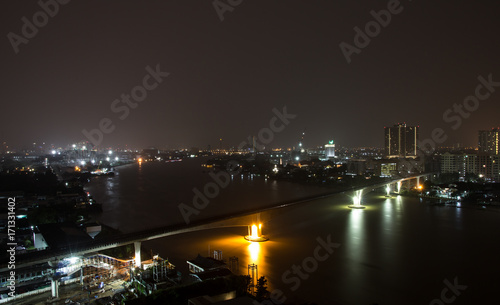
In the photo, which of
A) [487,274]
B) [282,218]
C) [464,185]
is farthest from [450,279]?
[464,185]

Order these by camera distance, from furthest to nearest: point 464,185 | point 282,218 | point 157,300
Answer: point 464,185 → point 282,218 → point 157,300

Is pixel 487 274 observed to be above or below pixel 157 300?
below

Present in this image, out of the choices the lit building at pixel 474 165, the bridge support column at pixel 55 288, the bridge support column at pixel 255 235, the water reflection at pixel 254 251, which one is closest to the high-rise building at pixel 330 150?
the lit building at pixel 474 165

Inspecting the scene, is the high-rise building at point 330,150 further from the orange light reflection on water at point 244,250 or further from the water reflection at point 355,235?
the orange light reflection on water at point 244,250

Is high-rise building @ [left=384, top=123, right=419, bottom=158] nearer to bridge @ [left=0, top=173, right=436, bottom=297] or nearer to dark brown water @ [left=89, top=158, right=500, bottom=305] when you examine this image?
dark brown water @ [left=89, top=158, right=500, bottom=305]

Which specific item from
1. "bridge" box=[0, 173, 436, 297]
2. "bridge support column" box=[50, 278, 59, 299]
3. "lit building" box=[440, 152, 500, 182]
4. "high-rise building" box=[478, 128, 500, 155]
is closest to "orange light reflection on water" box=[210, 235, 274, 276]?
"bridge" box=[0, 173, 436, 297]

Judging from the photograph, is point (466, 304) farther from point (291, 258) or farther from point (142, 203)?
point (142, 203)
